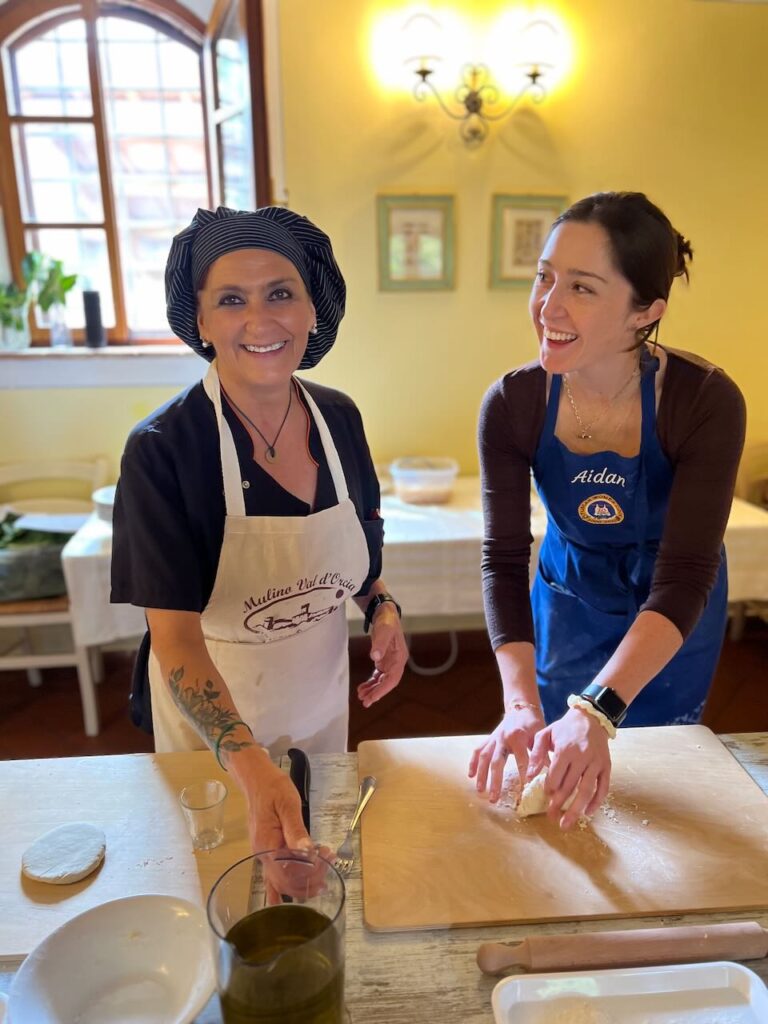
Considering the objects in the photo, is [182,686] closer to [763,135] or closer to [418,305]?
[418,305]

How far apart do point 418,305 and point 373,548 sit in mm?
1762

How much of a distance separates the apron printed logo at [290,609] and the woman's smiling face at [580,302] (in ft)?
1.61

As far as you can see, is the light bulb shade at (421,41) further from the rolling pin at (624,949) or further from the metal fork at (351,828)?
the rolling pin at (624,949)

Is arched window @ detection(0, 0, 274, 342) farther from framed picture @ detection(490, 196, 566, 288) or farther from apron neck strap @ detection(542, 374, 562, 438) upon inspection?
apron neck strap @ detection(542, 374, 562, 438)

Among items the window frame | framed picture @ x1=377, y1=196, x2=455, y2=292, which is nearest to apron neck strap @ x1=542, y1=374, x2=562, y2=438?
framed picture @ x1=377, y1=196, x2=455, y2=292

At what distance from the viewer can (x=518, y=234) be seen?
2.79 meters

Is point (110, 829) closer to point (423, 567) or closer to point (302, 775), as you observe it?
point (302, 775)

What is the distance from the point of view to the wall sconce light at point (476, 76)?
2.48 m

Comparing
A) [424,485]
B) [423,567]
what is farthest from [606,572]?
[424,485]

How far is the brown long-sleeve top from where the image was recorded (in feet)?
3.67

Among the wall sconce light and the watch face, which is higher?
the wall sconce light

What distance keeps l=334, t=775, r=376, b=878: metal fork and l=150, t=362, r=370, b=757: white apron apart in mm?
193

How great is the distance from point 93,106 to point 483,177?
1.62 meters

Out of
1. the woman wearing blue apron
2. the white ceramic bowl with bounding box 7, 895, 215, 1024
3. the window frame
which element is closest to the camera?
the white ceramic bowl with bounding box 7, 895, 215, 1024
